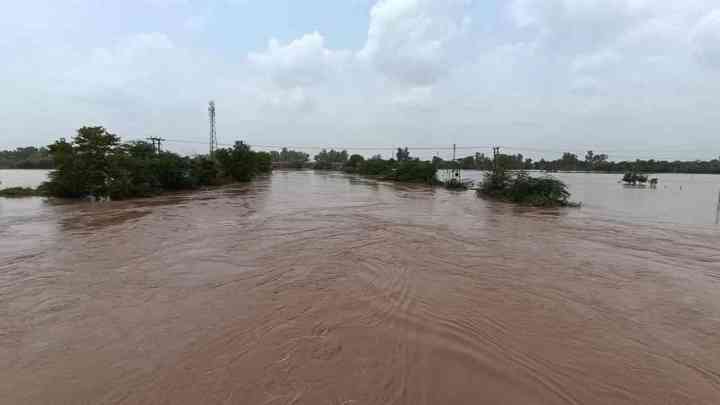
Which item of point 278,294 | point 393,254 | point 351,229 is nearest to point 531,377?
point 278,294

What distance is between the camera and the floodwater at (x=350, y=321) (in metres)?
2.77

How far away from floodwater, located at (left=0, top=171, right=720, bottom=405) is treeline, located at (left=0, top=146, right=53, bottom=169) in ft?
193

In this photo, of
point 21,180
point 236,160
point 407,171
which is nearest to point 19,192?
point 21,180

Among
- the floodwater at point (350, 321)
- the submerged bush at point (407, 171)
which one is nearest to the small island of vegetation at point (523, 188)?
the floodwater at point (350, 321)

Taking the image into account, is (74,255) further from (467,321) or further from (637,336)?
(637,336)

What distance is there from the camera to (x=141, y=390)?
8.67ft

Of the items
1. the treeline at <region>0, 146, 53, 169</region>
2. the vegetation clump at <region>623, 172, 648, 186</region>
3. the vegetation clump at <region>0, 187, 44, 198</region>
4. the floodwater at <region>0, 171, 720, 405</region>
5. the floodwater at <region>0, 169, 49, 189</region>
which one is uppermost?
the treeline at <region>0, 146, 53, 169</region>

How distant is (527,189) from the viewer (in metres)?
20.6

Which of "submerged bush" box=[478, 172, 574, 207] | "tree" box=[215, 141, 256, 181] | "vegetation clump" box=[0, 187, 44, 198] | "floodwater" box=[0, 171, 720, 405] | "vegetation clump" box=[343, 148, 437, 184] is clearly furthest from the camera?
"vegetation clump" box=[343, 148, 437, 184]

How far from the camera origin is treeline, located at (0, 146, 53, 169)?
193ft

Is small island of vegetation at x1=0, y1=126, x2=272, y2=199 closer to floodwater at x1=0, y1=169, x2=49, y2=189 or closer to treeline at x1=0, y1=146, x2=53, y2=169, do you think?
floodwater at x1=0, y1=169, x2=49, y2=189

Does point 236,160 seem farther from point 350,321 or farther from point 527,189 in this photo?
point 350,321

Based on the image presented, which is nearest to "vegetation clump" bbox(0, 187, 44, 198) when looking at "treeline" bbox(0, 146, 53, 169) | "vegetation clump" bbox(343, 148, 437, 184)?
"vegetation clump" bbox(343, 148, 437, 184)

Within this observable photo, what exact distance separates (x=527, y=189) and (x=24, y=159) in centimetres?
9373
